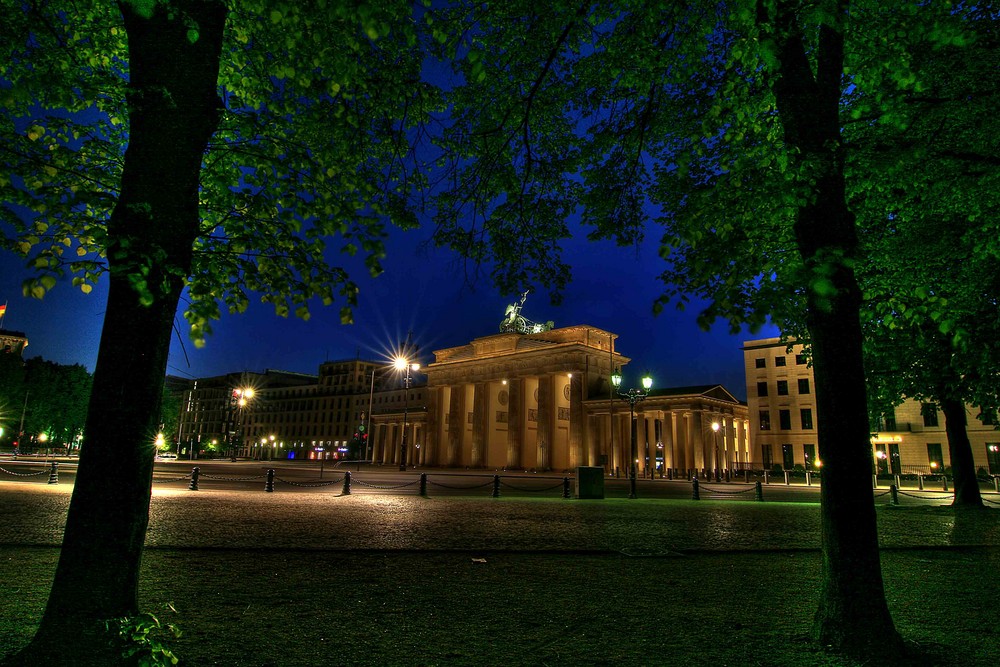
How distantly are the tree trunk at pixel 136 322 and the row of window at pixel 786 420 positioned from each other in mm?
66774

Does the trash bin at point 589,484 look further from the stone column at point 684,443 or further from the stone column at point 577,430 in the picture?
the stone column at point 577,430

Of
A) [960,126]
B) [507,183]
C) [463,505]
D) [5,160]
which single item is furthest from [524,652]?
[463,505]

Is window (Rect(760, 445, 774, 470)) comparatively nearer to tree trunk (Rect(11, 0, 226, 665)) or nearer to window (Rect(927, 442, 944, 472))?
window (Rect(927, 442, 944, 472))

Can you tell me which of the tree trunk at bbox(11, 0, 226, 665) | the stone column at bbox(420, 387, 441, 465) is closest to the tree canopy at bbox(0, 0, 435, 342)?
the tree trunk at bbox(11, 0, 226, 665)

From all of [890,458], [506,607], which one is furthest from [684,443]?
[506,607]

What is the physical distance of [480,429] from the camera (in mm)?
75000

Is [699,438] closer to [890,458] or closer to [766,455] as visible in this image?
[766,455]

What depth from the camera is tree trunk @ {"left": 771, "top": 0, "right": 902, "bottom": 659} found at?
212 inches

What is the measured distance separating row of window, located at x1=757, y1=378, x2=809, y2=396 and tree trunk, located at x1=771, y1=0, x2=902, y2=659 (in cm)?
6396

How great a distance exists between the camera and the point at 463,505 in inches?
792

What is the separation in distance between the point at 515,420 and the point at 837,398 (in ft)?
218

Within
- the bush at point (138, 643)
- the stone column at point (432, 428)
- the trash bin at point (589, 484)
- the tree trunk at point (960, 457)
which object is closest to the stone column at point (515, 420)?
the stone column at point (432, 428)

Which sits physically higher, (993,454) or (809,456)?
(993,454)

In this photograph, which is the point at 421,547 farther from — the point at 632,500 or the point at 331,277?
the point at 632,500
